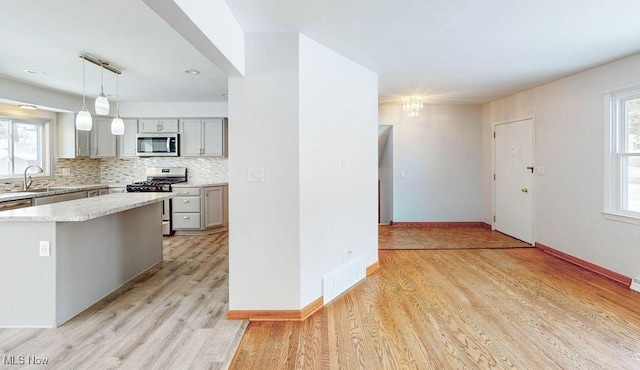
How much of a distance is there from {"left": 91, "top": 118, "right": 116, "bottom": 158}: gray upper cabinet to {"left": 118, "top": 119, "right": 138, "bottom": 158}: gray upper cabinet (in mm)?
106

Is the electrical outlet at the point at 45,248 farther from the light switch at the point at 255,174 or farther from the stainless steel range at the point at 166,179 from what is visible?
the stainless steel range at the point at 166,179

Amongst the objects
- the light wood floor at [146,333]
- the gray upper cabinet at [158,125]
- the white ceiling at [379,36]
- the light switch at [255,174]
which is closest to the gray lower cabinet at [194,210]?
the gray upper cabinet at [158,125]

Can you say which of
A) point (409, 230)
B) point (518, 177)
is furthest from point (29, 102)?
point (518, 177)

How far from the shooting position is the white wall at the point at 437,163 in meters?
6.12

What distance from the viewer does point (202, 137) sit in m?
5.99

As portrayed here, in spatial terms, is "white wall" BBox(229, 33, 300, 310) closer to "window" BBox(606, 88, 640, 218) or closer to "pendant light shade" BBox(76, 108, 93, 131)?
"pendant light shade" BBox(76, 108, 93, 131)

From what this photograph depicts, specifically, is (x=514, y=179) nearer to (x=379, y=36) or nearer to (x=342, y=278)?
(x=342, y=278)

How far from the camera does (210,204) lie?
5824mm

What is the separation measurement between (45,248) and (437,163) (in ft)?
18.2

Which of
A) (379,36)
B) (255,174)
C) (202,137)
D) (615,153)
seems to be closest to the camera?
(255,174)

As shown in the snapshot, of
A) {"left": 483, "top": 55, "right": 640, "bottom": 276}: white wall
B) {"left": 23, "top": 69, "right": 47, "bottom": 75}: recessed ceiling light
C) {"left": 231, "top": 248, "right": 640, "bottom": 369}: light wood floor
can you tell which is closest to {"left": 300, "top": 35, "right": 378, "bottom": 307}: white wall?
{"left": 231, "top": 248, "right": 640, "bottom": 369}: light wood floor

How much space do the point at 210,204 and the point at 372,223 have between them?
3144 mm

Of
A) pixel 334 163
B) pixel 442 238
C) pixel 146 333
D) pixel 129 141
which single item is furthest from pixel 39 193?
pixel 442 238

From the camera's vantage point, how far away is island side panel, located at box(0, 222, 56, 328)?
2549mm
